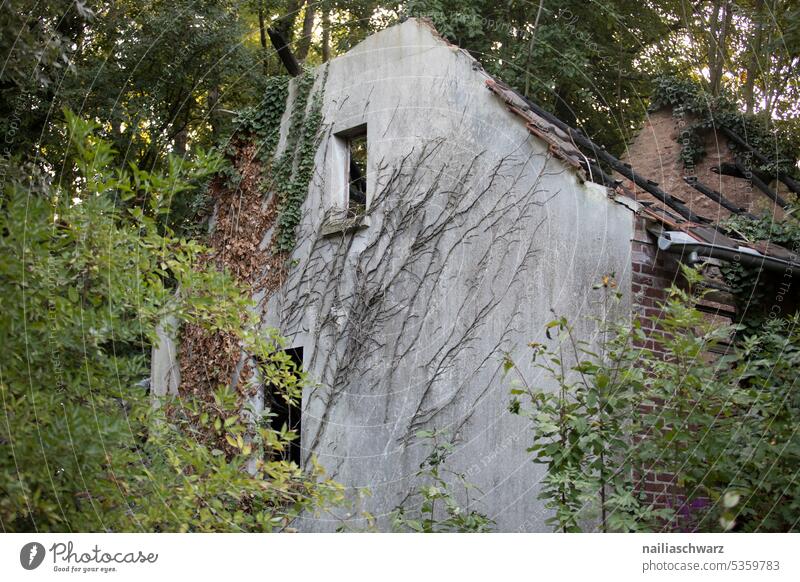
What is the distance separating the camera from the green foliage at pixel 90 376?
174 inches

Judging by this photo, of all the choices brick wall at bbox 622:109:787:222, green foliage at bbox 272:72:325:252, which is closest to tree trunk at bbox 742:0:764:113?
brick wall at bbox 622:109:787:222

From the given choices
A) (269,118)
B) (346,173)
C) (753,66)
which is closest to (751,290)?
(346,173)

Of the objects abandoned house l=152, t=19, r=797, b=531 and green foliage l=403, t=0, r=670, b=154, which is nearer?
abandoned house l=152, t=19, r=797, b=531

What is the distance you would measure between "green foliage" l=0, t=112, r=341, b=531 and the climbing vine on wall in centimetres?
823

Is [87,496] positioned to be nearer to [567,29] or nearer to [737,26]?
[567,29]

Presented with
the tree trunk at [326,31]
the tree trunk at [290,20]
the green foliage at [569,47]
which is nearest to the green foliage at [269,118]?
the green foliage at [569,47]

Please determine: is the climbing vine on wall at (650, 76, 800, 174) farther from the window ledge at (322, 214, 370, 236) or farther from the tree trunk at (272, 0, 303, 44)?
the tree trunk at (272, 0, 303, 44)

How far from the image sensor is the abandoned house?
7.05 meters

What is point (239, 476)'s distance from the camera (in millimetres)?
4914

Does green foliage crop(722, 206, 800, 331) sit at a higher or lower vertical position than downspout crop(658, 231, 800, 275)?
lower

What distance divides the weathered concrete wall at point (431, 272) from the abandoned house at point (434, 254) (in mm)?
15

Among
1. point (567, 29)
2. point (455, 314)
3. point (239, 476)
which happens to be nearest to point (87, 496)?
point (239, 476)

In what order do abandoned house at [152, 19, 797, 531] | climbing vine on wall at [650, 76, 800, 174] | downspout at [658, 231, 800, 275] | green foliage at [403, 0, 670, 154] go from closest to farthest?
downspout at [658, 231, 800, 275] → abandoned house at [152, 19, 797, 531] → climbing vine on wall at [650, 76, 800, 174] → green foliage at [403, 0, 670, 154]
